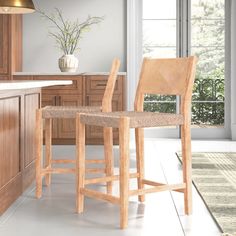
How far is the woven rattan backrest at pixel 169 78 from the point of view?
2.91m

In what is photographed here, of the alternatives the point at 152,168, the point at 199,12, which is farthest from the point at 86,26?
the point at 152,168

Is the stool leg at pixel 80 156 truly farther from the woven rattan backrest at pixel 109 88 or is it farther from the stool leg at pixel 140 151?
the woven rattan backrest at pixel 109 88

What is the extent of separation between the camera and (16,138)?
333 cm

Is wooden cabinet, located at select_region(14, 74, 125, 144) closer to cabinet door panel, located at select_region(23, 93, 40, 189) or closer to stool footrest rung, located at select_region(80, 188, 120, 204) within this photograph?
cabinet door panel, located at select_region(23, 93, 40, 189)

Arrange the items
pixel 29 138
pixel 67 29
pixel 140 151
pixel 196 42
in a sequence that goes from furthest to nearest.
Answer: pixel 196 42 < pixel 67 29 < pixel 29 138 < pixel 140 151

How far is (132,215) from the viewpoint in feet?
9.53

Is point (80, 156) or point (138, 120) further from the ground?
point (138, 120)

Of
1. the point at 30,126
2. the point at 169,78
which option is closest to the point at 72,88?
the point at 30,126

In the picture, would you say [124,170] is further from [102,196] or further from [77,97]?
[77,97]

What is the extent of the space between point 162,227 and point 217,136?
4.74 meters

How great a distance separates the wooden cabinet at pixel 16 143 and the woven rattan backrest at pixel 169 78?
2.38 ft

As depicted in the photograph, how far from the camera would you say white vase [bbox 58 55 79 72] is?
661 centimetres

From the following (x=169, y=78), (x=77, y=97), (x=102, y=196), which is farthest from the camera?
(x=77, y=97)

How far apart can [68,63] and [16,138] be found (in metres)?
3.37
